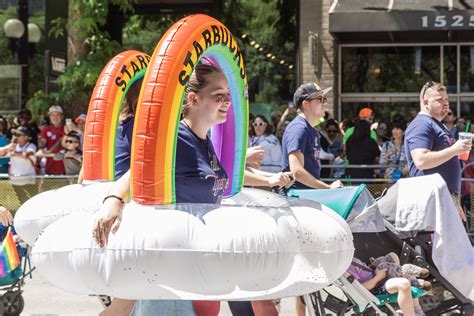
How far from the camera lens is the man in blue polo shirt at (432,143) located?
295 inches

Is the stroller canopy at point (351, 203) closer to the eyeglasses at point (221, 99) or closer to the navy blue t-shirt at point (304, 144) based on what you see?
the navy blue t-shirt at point (304, 144)

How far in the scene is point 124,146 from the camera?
670 centimetres

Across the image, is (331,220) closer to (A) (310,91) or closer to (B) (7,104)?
(A) (310,91)

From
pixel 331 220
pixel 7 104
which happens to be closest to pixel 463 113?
pixel 7 104

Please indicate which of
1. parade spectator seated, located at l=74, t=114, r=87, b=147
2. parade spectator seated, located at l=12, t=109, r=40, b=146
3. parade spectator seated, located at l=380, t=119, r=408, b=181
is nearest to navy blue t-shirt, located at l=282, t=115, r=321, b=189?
parade spectator seated, located at l=380, t=119, r=408, b=181

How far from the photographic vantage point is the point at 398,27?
16.2 meters

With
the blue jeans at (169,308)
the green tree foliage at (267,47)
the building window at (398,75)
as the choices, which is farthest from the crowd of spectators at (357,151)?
the blue jeans at (169,308)

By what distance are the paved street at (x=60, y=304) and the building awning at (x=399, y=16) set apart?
7.77 metres

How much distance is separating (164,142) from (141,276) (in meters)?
0.62

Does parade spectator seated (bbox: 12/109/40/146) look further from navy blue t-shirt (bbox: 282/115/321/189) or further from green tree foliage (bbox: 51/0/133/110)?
navy blue t-shirt (bbox: 282/115/321/189)

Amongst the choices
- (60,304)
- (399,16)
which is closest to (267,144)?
(399,16)

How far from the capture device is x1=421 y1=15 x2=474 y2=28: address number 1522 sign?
1585 cm

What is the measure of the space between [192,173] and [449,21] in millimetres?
11978

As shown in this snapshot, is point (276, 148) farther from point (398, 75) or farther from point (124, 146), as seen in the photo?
point (124, 146)
